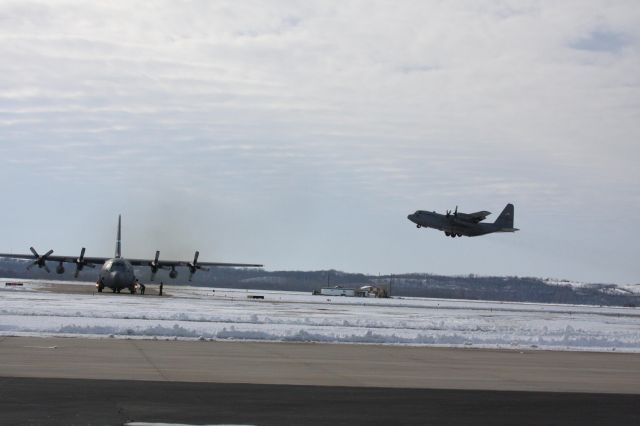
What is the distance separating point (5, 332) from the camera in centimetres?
2762

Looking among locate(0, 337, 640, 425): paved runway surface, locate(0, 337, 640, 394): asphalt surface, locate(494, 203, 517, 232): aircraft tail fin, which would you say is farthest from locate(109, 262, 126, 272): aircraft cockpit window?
locate(0, 337, 640, 425): paved runway surface

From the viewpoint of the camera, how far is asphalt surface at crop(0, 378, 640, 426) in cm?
1254

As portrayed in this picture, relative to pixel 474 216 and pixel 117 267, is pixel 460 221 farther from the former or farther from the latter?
pixel 117 267

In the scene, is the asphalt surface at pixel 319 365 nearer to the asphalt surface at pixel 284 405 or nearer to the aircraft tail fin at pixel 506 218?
the asphalt surface at pixel 284 405

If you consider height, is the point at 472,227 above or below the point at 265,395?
above

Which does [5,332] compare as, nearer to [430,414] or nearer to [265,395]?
[265,395]

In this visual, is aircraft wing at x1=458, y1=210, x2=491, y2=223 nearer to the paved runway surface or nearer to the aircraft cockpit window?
the aircraft cockpit window

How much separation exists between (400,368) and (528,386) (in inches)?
144

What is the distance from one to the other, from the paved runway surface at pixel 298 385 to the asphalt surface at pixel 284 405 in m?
0.02

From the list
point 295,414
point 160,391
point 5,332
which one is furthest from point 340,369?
point 5,332

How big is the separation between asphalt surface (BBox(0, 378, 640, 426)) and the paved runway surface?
0.06 feet

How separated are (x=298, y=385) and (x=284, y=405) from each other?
113 inches

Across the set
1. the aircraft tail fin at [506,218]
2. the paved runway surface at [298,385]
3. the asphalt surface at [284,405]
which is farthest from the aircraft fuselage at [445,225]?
the asphalt surface at [284,405]

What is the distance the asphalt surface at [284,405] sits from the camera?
494 inches
